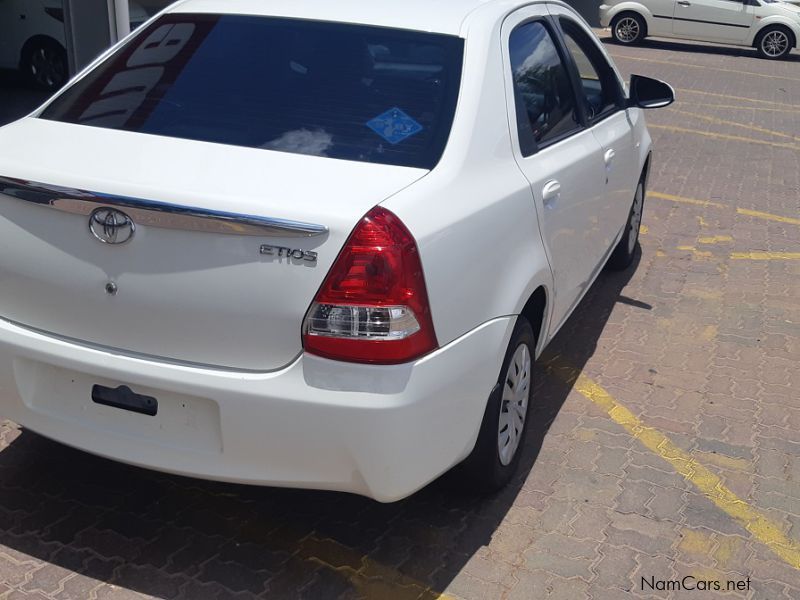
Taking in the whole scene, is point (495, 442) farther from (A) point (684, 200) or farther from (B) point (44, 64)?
(B) point (44, 64)

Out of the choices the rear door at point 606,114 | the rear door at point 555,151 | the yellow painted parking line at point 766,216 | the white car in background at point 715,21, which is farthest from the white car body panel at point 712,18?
the rear door at point 555,151

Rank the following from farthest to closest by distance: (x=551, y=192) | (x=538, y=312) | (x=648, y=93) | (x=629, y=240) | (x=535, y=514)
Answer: (x=629, y=240) < (x=648, y=93) < (x=538, y=312) < (x=551, y=192) < (x=535, y=514)

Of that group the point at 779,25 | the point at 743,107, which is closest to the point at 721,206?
the point at 743,107

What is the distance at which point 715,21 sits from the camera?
1916 cm

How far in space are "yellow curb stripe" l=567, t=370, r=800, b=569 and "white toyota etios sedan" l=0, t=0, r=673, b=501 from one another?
2.89ft

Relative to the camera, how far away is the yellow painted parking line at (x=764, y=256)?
7059 millimetres

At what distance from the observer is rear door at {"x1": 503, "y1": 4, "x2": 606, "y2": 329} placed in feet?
12.4

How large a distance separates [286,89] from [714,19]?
1758 centimetres

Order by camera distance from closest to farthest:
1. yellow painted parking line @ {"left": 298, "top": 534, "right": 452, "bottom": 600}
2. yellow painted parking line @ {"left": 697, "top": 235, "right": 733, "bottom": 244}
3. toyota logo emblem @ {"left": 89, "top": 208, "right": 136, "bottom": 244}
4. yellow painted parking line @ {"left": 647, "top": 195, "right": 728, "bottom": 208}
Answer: toyota logo emblem @ {"left": 89, "top": 208, "right": 136, "bottom": 244} → yellow painted parking line @ {"left": 298, "top": 534, "right": 452, "bottom": 600} → yellow painted parking line @ {"left": 697, "top": 235, "right": 733, "bottom": 244} → yellow painted parking line @ {"left": 647, "top": 195, "right": 728, "bottom": 208}

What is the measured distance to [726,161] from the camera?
10258 mm

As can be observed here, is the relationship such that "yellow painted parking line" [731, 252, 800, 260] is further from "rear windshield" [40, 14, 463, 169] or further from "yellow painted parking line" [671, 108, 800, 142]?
"yellow painted parking line" [671, 108, 800, 142]

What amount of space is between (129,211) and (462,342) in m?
1.07

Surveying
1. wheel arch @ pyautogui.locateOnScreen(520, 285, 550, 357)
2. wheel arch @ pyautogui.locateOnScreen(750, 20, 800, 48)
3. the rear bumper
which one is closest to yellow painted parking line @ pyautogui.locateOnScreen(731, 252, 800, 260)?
wheel arch @ pyautogui.locateOnScreen(520, 285, 550, 357)

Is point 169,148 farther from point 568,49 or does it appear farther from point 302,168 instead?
point 568,49
